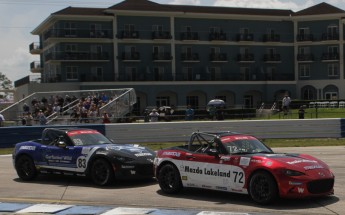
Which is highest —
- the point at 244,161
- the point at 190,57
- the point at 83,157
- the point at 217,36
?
the point at 217,36

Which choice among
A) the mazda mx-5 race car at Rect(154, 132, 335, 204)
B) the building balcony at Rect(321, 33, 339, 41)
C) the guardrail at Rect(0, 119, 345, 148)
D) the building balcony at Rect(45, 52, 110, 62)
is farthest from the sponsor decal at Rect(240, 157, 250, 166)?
the building balcony at Rect(321, 33, 339, 41)

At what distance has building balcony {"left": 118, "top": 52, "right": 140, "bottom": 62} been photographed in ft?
219

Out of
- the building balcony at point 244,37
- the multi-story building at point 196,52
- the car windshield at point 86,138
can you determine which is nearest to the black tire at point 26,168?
the car windshield at point 86,138

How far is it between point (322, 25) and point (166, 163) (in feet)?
216

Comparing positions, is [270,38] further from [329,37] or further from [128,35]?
[128,35]

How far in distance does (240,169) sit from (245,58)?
63043 millimetres

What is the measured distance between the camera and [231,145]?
34.2 ft

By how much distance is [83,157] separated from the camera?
41.8ft

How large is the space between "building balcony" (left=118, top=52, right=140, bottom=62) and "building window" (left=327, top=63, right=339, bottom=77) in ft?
88.2

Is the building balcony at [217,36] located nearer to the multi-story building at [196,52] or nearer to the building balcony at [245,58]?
the multi-story building at [196,52]

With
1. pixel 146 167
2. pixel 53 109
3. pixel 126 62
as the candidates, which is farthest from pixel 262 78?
pixel 146 167

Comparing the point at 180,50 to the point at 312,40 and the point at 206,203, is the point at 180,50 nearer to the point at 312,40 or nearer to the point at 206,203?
the point at 312,40

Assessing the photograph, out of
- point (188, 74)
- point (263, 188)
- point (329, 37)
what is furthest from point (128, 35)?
point (263, 188)

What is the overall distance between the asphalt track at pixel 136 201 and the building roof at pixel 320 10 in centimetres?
6309
